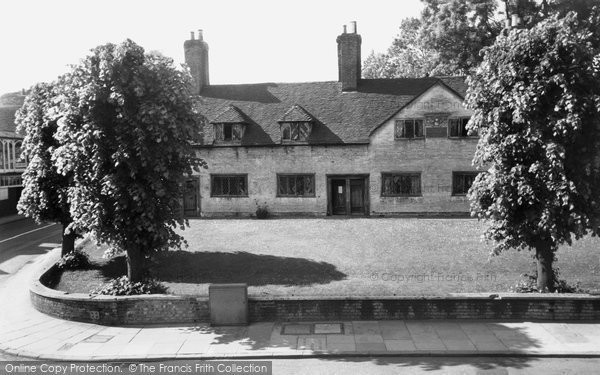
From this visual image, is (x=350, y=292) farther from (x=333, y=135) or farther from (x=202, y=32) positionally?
(x=202, y=32)

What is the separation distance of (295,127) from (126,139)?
15460 mm

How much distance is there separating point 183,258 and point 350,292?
765cm

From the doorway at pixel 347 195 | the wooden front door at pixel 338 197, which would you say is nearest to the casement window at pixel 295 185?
the doorway at pixel 347 195

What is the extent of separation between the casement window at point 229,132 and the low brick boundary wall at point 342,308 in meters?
16.4

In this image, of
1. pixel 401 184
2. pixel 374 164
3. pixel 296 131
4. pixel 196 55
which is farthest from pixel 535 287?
pixel 196 55

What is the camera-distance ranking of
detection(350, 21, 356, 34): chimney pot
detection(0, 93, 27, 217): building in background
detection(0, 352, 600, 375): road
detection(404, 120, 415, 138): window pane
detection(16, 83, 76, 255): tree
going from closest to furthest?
1. detection(0, 352, 600, 375): road
2. detection(16, 83, 76, 255): tree
3. detection(404, 120, 415, 138): window pane
4. detection(350, 21, 356, 34): chimney pot
5. detection(0, 93, 27, 217): building in background

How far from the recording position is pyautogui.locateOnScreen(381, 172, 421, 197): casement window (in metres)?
27.4

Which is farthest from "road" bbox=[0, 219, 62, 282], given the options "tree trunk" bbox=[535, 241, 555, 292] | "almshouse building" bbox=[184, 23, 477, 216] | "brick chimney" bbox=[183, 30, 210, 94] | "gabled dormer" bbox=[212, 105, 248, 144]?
"tree trunk" bbox=[535, 241, 555, 292]

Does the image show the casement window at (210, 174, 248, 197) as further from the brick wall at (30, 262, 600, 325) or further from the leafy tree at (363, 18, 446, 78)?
the leafy tree at (363, 18, 446, 78)

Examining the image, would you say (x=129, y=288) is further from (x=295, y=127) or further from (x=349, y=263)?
(x=295, y=127)

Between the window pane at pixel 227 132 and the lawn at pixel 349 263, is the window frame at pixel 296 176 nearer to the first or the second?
the window pane at pixel 227 132

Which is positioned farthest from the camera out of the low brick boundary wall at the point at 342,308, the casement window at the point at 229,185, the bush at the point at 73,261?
the casement window at the point at 229,185

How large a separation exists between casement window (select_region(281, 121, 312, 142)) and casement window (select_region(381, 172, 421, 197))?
512cm

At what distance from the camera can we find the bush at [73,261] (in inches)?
729
